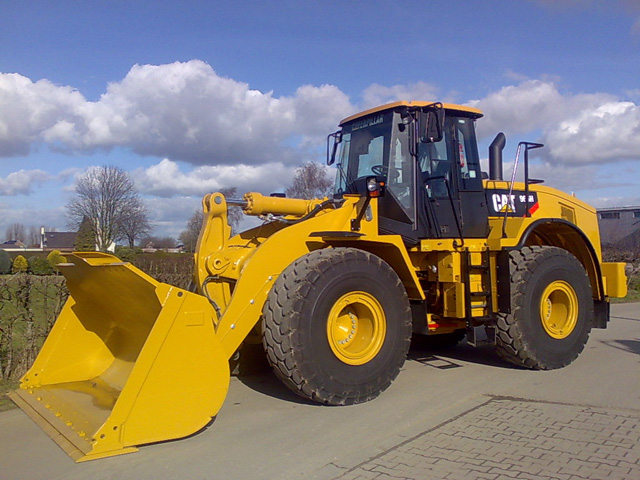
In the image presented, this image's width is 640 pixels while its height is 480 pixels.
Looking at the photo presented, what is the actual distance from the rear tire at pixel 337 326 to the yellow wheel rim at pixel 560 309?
223cm

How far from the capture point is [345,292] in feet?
18.5

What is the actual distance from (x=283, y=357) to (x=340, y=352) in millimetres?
639

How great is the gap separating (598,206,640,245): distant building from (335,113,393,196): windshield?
1232 inches

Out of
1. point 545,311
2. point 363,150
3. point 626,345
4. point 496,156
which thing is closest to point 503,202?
point 496,156

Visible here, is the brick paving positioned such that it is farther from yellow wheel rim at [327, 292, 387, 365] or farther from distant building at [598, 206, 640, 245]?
distant building at [598, 206, 640, 245]

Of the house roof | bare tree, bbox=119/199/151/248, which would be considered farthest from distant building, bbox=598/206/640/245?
the house roof

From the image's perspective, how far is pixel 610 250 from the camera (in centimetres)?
2436

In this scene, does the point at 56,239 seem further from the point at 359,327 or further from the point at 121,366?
the point at 359,327

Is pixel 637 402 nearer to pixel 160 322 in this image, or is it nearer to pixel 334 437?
pixel 334 437

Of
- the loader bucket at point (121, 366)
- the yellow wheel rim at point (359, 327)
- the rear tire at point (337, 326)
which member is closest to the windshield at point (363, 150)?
the rear tire at point (337, 326)

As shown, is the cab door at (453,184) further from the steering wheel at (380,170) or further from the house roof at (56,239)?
the house roof at (56,239)

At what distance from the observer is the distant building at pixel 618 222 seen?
3559 cm

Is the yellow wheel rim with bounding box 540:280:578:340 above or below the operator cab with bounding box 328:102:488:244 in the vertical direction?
below

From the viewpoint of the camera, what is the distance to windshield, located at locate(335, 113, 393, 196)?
7.06 meters
